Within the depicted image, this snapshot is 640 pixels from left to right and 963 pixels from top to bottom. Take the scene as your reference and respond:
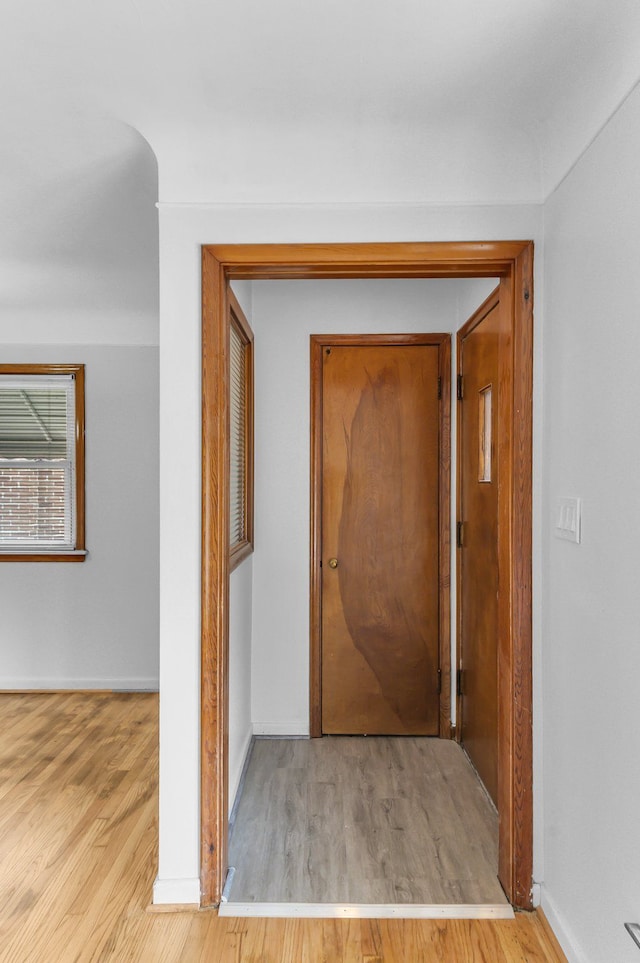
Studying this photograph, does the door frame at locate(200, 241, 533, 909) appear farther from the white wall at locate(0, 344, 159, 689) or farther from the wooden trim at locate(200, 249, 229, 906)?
the white wall at locate(0, 344, 159, 689)

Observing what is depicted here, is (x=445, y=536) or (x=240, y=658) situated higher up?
(x=445, y=536)

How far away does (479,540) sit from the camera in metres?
2.92

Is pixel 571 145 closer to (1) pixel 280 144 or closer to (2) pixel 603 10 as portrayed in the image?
(2) pixel 603 10

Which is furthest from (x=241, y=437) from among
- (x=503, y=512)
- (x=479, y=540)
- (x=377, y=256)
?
(x=503, y=512)

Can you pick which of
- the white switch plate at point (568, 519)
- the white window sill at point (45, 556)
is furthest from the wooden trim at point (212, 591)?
the white window sill at point (45, 556)

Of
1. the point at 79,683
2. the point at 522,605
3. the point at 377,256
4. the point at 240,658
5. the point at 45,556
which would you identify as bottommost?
the point at 79,683

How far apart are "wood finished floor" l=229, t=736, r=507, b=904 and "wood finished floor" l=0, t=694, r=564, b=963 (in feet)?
0.49

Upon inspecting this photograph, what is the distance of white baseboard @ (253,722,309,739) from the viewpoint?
347 centimetres

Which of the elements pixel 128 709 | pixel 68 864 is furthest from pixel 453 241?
pixel 128 709

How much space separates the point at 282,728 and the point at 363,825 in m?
0.96

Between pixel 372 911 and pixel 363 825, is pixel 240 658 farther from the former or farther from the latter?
pixel 372 911

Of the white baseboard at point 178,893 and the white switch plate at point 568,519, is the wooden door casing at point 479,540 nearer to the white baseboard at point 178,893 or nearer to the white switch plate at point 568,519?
the white switch plate at point 568,519

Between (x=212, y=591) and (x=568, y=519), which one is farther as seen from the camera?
(x=212, y=591)

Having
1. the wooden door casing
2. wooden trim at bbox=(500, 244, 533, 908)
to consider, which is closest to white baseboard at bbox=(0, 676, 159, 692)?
the wooden door casing
